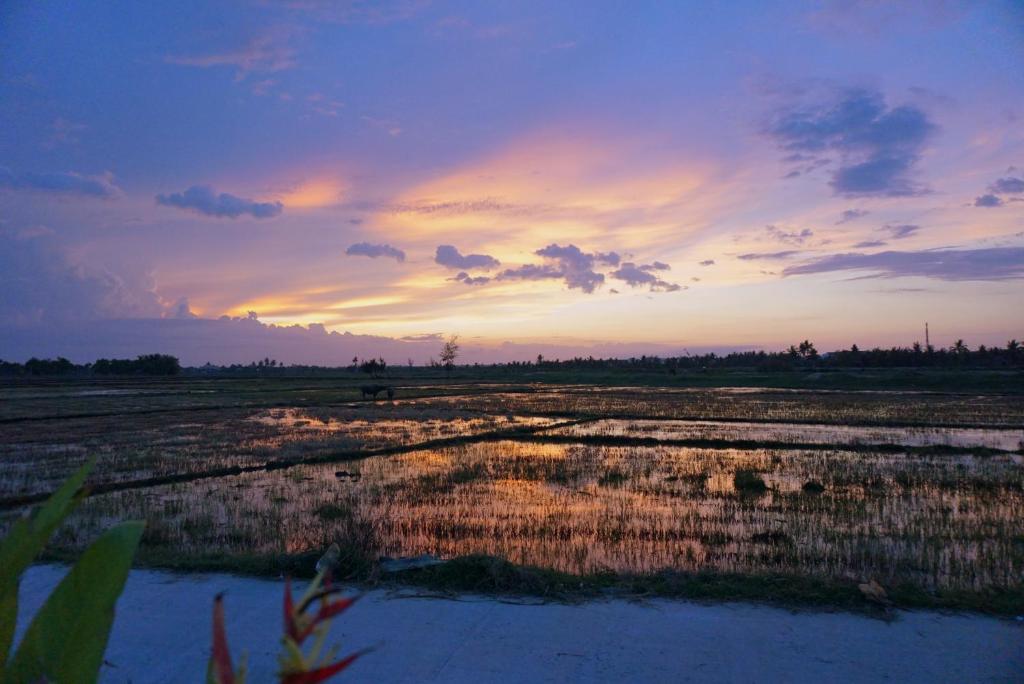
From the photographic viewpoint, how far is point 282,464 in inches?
588

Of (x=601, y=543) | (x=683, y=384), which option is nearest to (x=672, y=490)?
(x=601, y=543)

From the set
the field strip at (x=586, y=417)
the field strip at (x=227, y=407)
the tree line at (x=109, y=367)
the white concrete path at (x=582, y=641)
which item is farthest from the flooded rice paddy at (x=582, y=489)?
the tree line at (x=109, y=367)

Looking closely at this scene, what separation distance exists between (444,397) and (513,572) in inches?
1324

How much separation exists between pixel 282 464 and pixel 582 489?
23.2 ft

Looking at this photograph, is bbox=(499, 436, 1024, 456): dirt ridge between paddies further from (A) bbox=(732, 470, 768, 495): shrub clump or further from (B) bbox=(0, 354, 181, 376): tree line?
(B) bbox=(0, 354, 181, 376): tree line

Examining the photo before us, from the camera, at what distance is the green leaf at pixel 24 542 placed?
1.98ft

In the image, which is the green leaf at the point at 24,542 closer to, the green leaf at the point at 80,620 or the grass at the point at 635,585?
the green leaf at the point at 80,620

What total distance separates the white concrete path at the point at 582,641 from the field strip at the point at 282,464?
3.74 meters

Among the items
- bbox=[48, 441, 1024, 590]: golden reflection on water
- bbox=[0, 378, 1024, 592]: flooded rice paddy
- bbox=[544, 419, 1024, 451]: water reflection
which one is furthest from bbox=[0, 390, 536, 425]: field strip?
bbox=[48, 441, 1024, 590]: golden reflection on water

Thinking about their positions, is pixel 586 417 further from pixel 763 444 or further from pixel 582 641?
pixel 582 641

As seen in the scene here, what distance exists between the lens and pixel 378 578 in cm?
621

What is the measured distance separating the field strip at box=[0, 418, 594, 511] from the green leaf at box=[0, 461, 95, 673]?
8422 millimetres

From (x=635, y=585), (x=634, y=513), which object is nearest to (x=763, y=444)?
(x=634, y=513)

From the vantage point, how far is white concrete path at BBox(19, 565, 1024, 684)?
4422 millimetres
